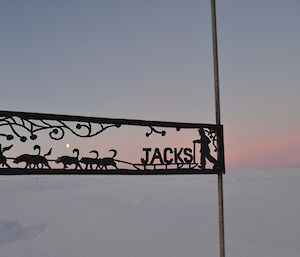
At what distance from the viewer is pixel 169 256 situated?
19.2 meters

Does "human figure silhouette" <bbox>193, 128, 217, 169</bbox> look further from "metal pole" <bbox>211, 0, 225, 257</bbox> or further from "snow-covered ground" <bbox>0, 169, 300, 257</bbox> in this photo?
"snow-covered ground" <bbox>0, 169, 300, 257</bbox>

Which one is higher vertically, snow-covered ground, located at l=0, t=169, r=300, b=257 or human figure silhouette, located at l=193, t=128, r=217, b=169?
human figure silhouette, located at l=193, t=128, r=217, b=169

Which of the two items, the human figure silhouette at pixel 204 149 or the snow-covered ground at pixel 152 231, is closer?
the human figure silhouette at pixel 204 149

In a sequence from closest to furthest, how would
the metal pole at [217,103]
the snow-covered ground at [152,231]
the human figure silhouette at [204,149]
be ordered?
the metal pole at [217,103] → the human figure silhouette at [204,149] → the snow-covered ground at [152,231]

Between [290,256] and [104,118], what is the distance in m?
18.0

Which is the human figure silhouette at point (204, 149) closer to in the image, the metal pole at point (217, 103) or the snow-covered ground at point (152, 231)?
the metal pole at point (217, 103)

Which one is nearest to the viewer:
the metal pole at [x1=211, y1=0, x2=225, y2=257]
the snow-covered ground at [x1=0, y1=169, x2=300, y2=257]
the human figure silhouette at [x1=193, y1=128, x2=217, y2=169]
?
the metal pole at [x1=211, y1=0, x2=225, y2=257]

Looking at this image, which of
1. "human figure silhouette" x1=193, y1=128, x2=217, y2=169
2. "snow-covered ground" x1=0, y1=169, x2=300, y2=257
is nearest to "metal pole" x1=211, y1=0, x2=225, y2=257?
"human figure silhouette" x1=193, y1=128, x2=217, y2=169

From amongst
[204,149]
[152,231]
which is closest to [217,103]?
[204,149]

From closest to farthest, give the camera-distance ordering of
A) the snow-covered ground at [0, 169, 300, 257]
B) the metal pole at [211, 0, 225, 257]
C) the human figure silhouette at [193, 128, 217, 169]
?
the metal pole at [211, 0, 225, 257] → the human figure silhouette at [193, 128, 217, 169] → the snow-covered ground at [0, 169, 300, 257]

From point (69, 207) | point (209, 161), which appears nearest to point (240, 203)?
point (69, 207)

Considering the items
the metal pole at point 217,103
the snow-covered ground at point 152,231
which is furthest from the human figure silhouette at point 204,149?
the snow-covered ground at point 152,231

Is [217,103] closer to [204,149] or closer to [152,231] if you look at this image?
[204,149]

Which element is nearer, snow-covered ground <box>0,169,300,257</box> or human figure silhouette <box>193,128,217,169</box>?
human figure silhouette <box>193,128,217,169</box>
